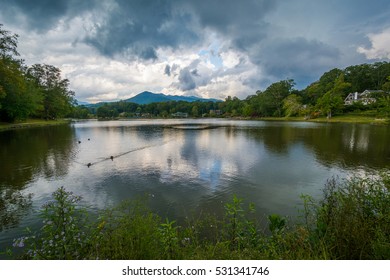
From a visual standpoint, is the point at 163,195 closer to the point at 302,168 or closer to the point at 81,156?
the point at 302,168

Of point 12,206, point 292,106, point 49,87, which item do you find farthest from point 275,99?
→ point 12,206

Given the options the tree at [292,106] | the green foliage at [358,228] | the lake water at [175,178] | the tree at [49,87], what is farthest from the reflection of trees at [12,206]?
the tree at [292,106]

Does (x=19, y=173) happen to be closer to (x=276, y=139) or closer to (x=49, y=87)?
(x=276, y=139)

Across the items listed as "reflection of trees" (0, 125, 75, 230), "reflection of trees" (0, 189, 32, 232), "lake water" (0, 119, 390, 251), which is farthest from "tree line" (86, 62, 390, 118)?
"reflection of trees" (0, 189, 32, 232)

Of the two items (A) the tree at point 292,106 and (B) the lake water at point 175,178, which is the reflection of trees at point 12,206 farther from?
(A) the tree at point 292,106

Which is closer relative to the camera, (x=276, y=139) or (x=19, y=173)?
(x=19, y=173)

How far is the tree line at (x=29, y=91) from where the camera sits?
35.3 metres

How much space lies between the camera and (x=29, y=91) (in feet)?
165

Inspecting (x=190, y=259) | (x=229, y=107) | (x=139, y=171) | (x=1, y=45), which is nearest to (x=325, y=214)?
(x=190, y=259)

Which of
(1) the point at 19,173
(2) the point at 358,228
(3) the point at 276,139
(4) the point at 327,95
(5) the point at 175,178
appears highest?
(4) the point at 327,95

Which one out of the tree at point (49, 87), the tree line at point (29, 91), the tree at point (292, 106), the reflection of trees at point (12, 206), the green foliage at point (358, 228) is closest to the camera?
the green foliage at point (358, 228)

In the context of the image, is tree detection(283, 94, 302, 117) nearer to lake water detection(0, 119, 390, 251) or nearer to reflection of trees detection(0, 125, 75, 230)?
lake water detection(0, 119, 390, 251)

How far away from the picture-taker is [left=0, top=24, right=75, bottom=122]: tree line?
35.3 m

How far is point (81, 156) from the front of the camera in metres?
18.2
